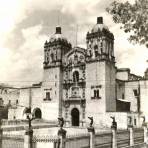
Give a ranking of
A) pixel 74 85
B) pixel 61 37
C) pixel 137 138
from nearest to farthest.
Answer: pixel 137 138 → pixel 74 85 → pixel 61 37

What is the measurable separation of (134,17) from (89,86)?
88.7ft

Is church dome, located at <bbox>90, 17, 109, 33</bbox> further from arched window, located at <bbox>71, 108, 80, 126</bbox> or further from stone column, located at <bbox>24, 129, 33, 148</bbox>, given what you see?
stone column, located at <bbox>24, 129, 33, 148</bbox>

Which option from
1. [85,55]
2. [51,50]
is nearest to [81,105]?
[85,55]

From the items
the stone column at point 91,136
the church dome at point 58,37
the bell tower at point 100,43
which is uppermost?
the church dome at point 58,37

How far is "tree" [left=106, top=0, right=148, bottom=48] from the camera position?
13570 millimetres

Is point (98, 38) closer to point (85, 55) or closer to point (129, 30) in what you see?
point (85, 55)

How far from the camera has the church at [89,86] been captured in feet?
129

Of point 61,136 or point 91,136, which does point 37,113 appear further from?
point 61,136

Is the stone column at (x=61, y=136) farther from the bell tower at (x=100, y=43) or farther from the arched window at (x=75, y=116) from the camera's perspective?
the arched window at (x=75, y=116)

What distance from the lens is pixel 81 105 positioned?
41656 mm

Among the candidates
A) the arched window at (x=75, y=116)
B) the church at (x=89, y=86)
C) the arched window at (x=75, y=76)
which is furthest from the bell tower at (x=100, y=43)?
the arched window at (x=75, y=116)

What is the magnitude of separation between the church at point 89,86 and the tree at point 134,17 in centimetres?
2450

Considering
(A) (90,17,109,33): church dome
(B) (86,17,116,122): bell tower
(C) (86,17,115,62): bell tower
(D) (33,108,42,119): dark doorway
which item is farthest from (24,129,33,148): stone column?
(D) (33,108,42,119): dark doorway

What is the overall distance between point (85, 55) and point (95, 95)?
18.7ft
